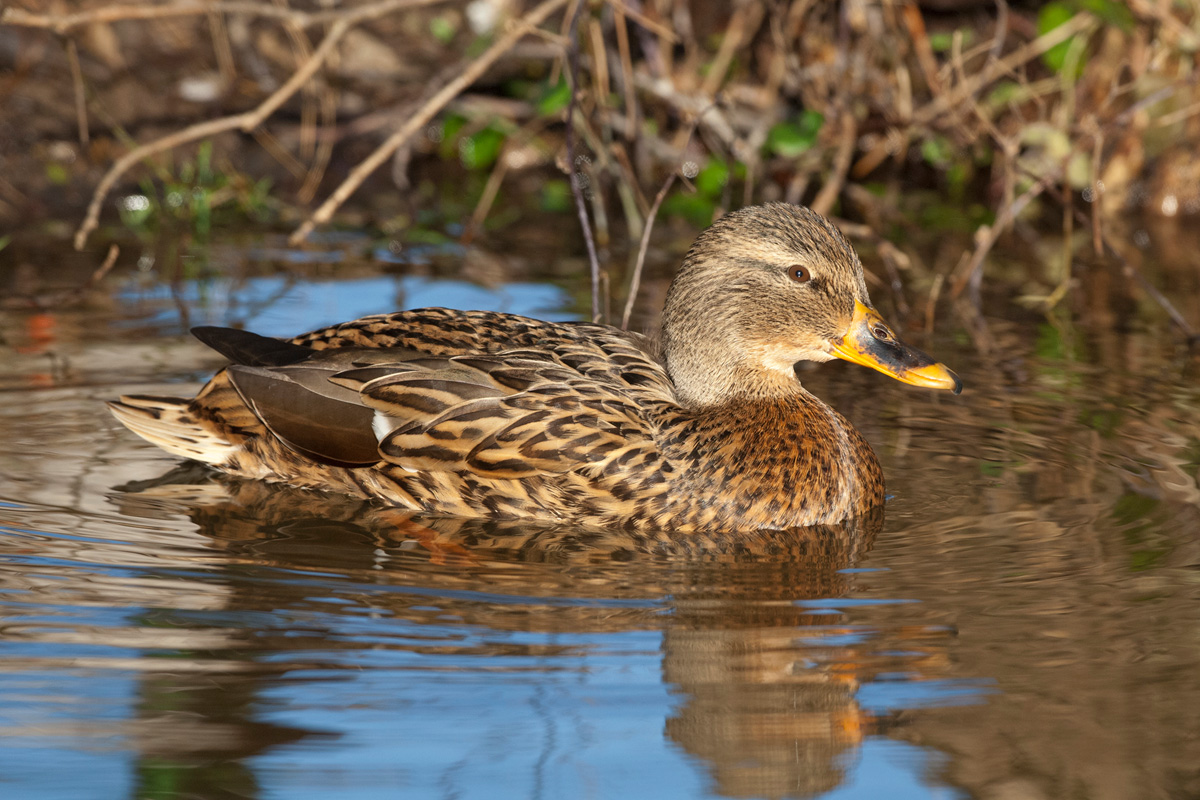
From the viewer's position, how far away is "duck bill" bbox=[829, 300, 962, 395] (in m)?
5.22

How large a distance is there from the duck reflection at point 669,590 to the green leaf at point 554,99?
171 inches

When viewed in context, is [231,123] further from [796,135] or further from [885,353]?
[885,353]

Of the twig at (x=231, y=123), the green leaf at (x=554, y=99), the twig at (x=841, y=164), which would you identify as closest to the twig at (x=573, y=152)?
the twig at (x=231, y=123)

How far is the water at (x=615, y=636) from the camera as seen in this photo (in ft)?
11.0

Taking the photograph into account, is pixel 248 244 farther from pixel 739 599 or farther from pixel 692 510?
pixel 739 599

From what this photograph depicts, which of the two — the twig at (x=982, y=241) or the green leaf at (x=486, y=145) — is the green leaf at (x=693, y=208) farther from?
the twig at (x=982, y=241)

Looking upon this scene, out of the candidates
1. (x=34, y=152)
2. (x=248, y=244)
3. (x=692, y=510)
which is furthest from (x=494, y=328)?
(x=34, y=152)

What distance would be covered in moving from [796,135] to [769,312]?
14.0 feet

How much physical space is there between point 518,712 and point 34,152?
7.66 m

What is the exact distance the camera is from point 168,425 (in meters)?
5.56

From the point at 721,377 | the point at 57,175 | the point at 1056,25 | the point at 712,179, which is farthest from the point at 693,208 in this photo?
the point at 721,377

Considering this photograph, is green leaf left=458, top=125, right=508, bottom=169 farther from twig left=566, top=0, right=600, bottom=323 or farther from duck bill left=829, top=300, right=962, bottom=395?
duck bill left=829, top=300, right=962, bottom=395

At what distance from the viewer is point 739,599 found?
4.36 m

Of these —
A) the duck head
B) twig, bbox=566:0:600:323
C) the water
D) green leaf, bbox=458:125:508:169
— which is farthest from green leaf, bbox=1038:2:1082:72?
the duck head
